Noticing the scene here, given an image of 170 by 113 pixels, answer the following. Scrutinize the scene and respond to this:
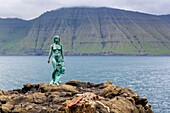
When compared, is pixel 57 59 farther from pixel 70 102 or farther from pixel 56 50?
pixel 70 102

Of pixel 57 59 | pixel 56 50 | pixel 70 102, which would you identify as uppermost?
pixel 56 50

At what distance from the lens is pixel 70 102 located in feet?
82.5

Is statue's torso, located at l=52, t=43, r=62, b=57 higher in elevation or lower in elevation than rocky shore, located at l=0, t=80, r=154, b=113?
higher

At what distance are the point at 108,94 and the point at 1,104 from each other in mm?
10803

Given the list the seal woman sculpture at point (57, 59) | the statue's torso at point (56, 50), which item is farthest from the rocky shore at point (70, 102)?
the statue's torso at point (56, 50)

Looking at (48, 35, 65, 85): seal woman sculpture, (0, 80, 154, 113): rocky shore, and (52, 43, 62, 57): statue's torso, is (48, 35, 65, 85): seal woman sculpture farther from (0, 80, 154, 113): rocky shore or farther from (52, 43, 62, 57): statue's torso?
(0, 80, 154, 113): rocky shore

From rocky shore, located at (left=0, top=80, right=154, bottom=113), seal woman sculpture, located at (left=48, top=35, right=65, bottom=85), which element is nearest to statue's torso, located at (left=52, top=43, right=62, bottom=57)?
seal woman sculpture, located at (left=48, top=35, right=65, bottom=85)

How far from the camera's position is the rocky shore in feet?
81.4

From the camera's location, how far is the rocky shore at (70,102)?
24800 mm

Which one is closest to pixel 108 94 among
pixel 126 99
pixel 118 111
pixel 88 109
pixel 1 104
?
pixel 126 99

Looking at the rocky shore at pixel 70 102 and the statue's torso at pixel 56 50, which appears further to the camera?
the statue's torso at pixel 56 50

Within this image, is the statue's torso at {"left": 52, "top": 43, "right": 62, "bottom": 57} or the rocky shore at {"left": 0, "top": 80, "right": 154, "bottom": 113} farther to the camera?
the statue's torso at {"left": 52, "top": 43, "right": 62, "bottom": 57}

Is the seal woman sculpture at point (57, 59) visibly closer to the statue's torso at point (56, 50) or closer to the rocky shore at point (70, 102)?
the statue's torso at point (56, 50)

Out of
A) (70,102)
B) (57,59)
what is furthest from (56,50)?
(70,102)
